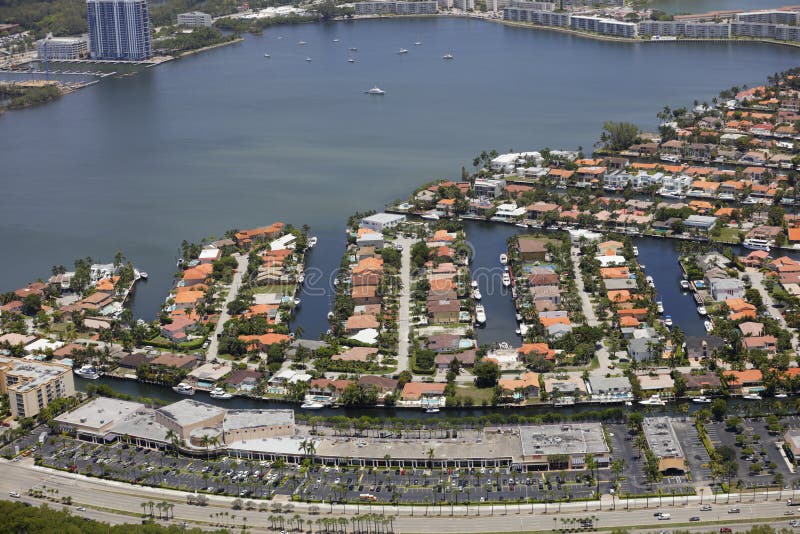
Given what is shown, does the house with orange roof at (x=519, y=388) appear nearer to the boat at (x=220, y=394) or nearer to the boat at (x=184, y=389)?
the boat at (x=220, y=394)

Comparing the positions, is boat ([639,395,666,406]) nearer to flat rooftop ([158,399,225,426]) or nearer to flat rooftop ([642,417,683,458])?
flat rooftop ([642,417,683,458])

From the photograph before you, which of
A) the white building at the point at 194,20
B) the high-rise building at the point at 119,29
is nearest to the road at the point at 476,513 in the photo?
the high-rise building at the point at 119,29

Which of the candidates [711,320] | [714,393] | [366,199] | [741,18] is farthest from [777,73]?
[714,393]

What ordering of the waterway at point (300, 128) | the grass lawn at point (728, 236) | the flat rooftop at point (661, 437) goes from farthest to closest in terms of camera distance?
1. the waterway at point (300, 128)
2. the grass lawn at point (728, 236)
3. the flat rooftop at point (661, 437)

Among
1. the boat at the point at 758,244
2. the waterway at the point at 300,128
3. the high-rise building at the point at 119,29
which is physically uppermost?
the high-rise building at the point at 119,29

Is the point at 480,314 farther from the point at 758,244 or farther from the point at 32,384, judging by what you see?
the point at 32,384

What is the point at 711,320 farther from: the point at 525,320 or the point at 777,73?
the point at 777,73
